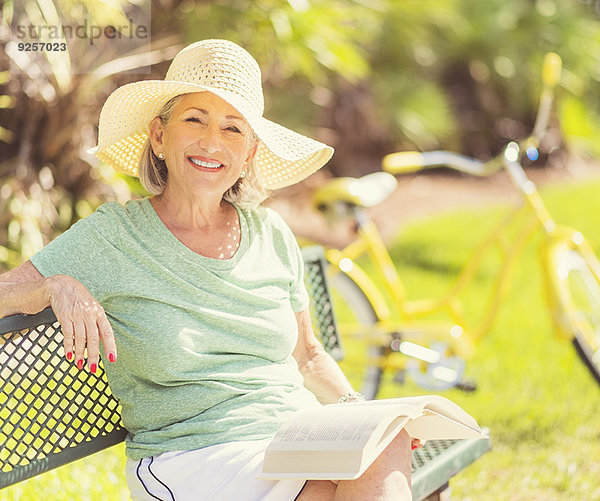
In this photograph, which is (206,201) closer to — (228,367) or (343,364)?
(228,367)

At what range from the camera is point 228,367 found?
210 centimetres

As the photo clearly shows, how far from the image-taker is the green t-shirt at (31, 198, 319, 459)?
79.2 inches

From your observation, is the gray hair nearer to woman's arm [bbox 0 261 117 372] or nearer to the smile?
the smile

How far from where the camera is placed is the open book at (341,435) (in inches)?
69.3

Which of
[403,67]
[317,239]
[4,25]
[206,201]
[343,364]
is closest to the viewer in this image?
[206,201]

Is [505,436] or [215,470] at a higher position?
[215,470]

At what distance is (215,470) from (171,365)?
0.27 metres

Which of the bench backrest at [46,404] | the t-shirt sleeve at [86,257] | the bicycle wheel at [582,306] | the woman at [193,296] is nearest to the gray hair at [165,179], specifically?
the woman at [193,296]

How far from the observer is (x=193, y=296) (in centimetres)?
209

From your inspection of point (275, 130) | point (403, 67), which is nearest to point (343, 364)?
point (275, 130)

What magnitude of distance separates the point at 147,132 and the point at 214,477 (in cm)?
99

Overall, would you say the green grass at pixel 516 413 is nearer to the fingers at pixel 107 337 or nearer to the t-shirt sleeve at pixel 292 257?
the t-shirt sleeve at pixel 292 257

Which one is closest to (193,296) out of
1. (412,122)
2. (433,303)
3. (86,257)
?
(86,257)

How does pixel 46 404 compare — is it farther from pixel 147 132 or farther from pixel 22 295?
pixel 147 132
